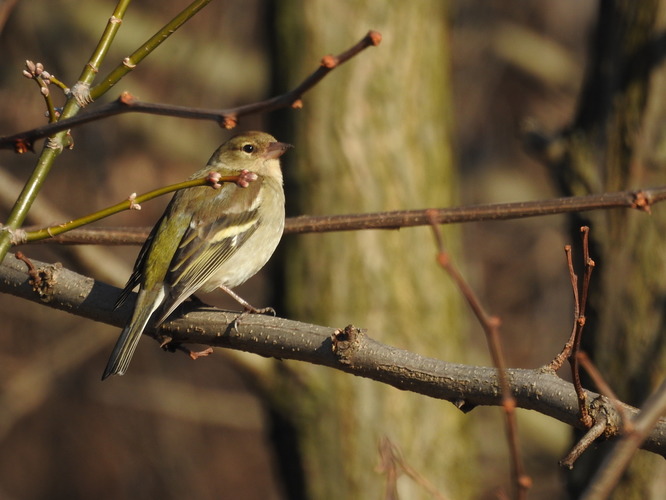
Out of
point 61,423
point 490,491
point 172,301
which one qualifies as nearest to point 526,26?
point 490,491

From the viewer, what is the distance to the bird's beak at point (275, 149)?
6.11 metres

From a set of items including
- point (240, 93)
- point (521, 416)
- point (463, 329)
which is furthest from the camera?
point (240, 93)

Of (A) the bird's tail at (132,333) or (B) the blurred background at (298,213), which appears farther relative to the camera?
(B) the blurred background at (298,213)

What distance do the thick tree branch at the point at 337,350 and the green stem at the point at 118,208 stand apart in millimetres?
897

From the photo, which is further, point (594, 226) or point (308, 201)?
point (308, 201)

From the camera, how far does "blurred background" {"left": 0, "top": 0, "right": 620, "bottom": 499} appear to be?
6.46 metres

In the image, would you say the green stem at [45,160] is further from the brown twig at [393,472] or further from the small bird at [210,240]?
the small bird at [210,240]

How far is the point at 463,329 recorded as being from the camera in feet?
22.8

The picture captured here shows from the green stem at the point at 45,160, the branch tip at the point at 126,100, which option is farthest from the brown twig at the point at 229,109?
the green stem at the point at 45,160

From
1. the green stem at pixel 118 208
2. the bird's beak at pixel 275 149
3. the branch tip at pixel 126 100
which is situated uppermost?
the bird's beak at pixel 275 149

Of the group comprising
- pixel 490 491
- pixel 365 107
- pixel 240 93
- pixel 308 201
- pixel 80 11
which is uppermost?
pixel 80 11

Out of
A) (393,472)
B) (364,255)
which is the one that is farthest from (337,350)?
(364,255)

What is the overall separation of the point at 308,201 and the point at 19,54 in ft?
16.4

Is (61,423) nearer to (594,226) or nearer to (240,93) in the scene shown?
(240,93)
